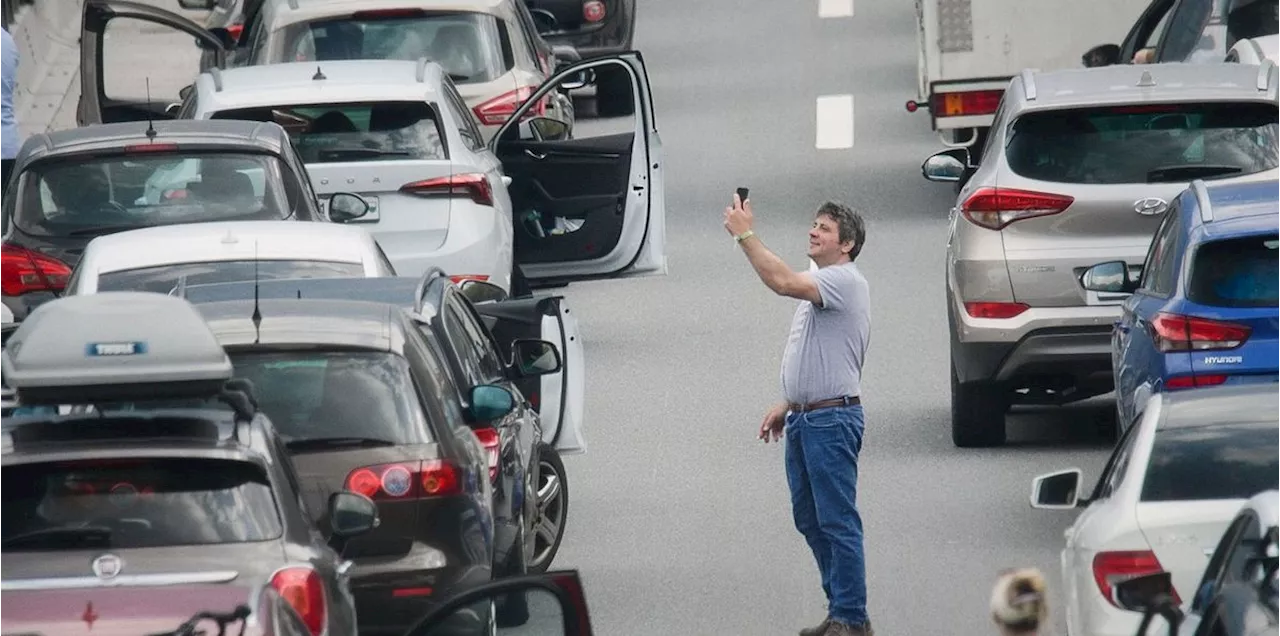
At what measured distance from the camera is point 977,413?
15.3 m

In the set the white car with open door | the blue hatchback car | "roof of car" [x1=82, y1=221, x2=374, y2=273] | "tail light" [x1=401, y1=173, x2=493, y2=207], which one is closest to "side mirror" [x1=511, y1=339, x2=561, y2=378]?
"roof of car" [x1=82, y1=221, x2=374, y2=273]

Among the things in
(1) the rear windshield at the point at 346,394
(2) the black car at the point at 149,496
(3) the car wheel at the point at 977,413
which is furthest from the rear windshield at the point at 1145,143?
(2) the black car at the point at 149,496

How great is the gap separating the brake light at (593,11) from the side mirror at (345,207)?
502 inches

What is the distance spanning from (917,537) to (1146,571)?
508 cm

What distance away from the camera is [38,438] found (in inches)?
329

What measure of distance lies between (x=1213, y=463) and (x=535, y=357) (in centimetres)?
437

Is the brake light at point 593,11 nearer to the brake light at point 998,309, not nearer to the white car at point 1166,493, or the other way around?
the brake light at point 998,309

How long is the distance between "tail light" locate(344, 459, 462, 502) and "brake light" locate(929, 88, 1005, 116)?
42.7 ft

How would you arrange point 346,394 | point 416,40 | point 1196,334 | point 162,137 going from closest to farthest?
point 346,394 → point 1196,334 → point 162,137 → point 416,40

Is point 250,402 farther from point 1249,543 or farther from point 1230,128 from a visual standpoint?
point 1230,128

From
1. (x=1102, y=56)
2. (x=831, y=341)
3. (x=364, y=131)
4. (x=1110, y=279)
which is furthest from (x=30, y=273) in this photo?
(x=1102, y=56)

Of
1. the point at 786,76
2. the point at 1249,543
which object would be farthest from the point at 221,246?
the point at 786,76

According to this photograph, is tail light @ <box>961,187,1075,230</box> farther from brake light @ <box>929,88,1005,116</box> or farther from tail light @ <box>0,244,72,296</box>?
brake light @ <box>929,88,1005,116</box>

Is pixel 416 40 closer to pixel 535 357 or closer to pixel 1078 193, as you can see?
pixel 1078 193
